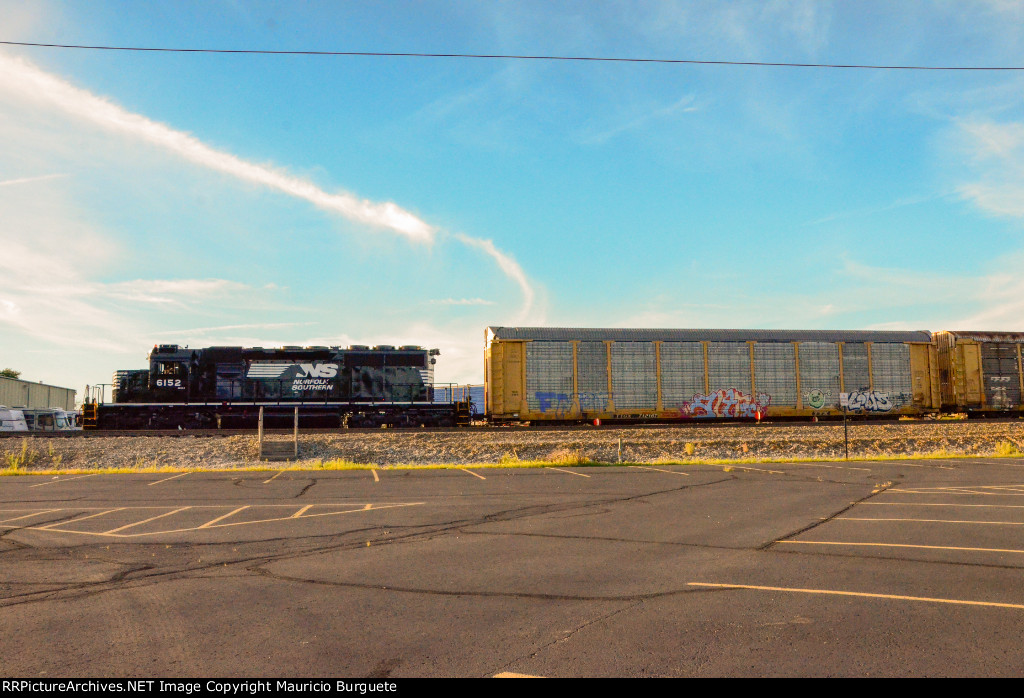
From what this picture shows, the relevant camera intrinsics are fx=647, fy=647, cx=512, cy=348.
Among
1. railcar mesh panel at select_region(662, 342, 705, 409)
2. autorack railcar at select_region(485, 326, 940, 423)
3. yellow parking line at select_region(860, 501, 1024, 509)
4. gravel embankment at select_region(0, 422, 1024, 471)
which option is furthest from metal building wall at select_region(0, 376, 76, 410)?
yellow parking line at select_region(860, 501, 1024, 509)

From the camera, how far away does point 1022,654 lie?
4691 mm

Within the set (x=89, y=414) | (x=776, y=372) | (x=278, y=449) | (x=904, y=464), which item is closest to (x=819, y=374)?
(x=776, y=372)

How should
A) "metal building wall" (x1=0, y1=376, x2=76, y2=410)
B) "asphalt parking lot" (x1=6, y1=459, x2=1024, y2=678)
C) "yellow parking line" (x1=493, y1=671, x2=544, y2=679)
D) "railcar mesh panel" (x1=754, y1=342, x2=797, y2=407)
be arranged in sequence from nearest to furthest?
"yellow parking line" (x1=493, y1=671, x2=544, y2=679), "asphalt parking lot" (x1=6, y1=459, x2=1024, y2=678), "railcar mesh panel" (x1=754, y1=342, x2=797, y2=407), "metal building wall" (x1=0, y1=376, x2=76, y2=410)

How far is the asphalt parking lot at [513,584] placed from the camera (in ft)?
15.4

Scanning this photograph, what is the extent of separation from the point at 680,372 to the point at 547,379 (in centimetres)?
644

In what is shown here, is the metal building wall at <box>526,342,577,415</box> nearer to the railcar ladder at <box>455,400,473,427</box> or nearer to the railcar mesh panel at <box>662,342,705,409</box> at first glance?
the railcar ladder at <box>455,400,473,427</box>

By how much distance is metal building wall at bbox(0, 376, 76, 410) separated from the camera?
6263 cm

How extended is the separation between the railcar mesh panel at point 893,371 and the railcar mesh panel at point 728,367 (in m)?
6.89

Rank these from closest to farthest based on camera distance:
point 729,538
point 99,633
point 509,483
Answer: point 99,633 → point 729,538 → point 509,483

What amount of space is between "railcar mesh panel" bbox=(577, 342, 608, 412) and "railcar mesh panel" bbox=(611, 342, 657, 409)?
1.41ft
